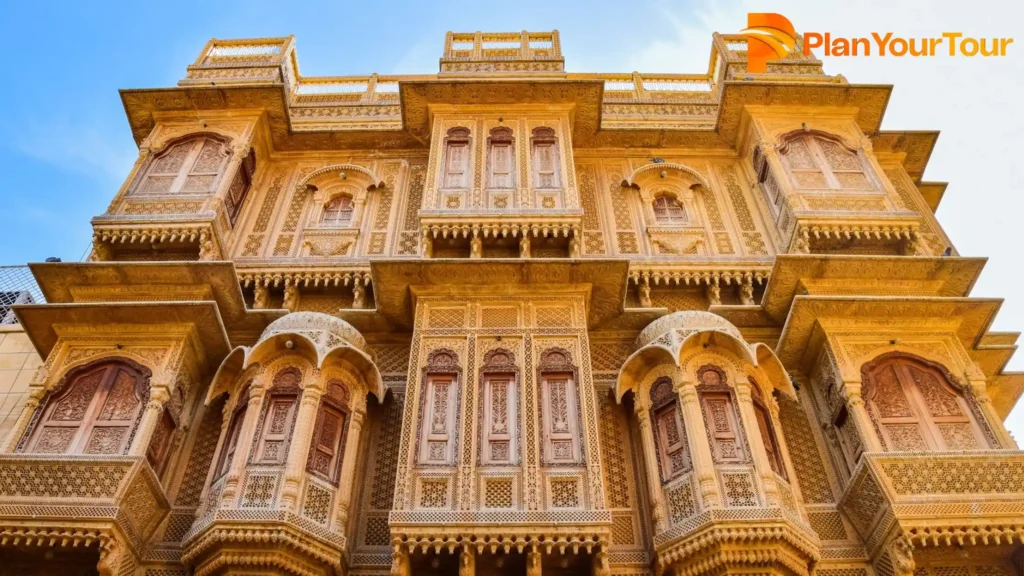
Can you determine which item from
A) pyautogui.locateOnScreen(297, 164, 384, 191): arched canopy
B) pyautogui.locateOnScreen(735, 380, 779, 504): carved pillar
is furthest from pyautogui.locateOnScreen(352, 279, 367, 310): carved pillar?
pyautogui.locateOnScreen(735, 380, 779, 504): carved pillar

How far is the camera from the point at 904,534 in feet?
23.2

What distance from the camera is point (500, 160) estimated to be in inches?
454

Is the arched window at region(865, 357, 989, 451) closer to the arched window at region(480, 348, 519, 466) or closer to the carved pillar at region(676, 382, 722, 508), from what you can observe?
the carved pillar at region(676, 382, 722, 508)

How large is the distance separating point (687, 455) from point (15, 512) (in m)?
6.16

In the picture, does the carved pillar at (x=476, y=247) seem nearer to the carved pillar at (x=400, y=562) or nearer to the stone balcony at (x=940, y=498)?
the carved pillar at (x=400, y=562)

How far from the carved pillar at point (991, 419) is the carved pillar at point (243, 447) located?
7.38m

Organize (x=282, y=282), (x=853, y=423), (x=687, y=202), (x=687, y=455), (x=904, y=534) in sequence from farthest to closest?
(x=687, y=202), (x=282, y=282), (x=853, y=423), (x=687, y=455), (x=904, y=534)

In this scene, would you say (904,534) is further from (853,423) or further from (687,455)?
(687,455)

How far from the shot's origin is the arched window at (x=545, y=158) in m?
11.1

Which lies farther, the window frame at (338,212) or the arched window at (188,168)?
the window frame at (338,212)

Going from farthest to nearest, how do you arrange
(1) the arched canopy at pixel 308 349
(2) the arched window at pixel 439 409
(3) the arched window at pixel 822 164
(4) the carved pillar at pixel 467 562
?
1. (3) the arched window at pixel 822 164
2. (1) the arched canopy at pixel 308 349
3. (2) the arched window at pixel 439 409
4. (4) the carved pillar at pixel 467 562

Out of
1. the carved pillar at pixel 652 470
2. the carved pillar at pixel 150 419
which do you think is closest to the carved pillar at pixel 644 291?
the carved pillar at pixel 652 470

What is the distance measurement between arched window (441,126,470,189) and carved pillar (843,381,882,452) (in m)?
5.49

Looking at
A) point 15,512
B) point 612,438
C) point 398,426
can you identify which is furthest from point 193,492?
point 612,438
